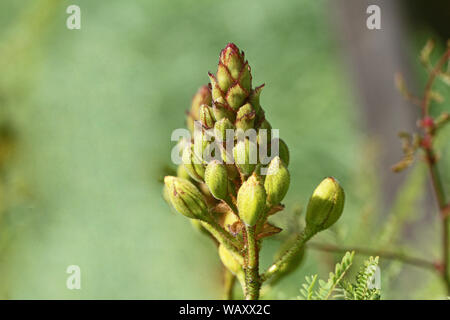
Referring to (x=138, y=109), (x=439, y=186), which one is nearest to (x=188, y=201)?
(x=439, y=186)

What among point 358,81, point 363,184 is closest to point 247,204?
point 363,184

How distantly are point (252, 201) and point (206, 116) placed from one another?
0.04 m

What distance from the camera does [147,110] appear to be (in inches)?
56.7

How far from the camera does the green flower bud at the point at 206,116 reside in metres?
0.24

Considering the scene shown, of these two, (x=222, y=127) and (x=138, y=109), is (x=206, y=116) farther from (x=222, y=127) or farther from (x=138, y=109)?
(x=138, y=109)

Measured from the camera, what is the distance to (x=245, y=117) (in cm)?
23

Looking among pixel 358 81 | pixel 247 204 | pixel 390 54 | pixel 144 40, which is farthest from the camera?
pixel 144 40

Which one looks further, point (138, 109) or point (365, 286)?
point (138, 109)

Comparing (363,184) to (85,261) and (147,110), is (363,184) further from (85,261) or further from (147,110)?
(147,110)

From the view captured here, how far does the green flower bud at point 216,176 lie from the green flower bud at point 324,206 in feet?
0.14

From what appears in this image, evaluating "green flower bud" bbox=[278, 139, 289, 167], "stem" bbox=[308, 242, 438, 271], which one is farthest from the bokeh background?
"green flower bud" bbox=[278, 139, 289, 167]

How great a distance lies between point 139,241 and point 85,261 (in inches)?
5.0

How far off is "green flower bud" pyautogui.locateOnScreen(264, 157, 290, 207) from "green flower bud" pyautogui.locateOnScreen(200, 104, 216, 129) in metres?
0.03

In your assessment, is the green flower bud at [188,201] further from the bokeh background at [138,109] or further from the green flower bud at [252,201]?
the bokeh background at [138,109]
